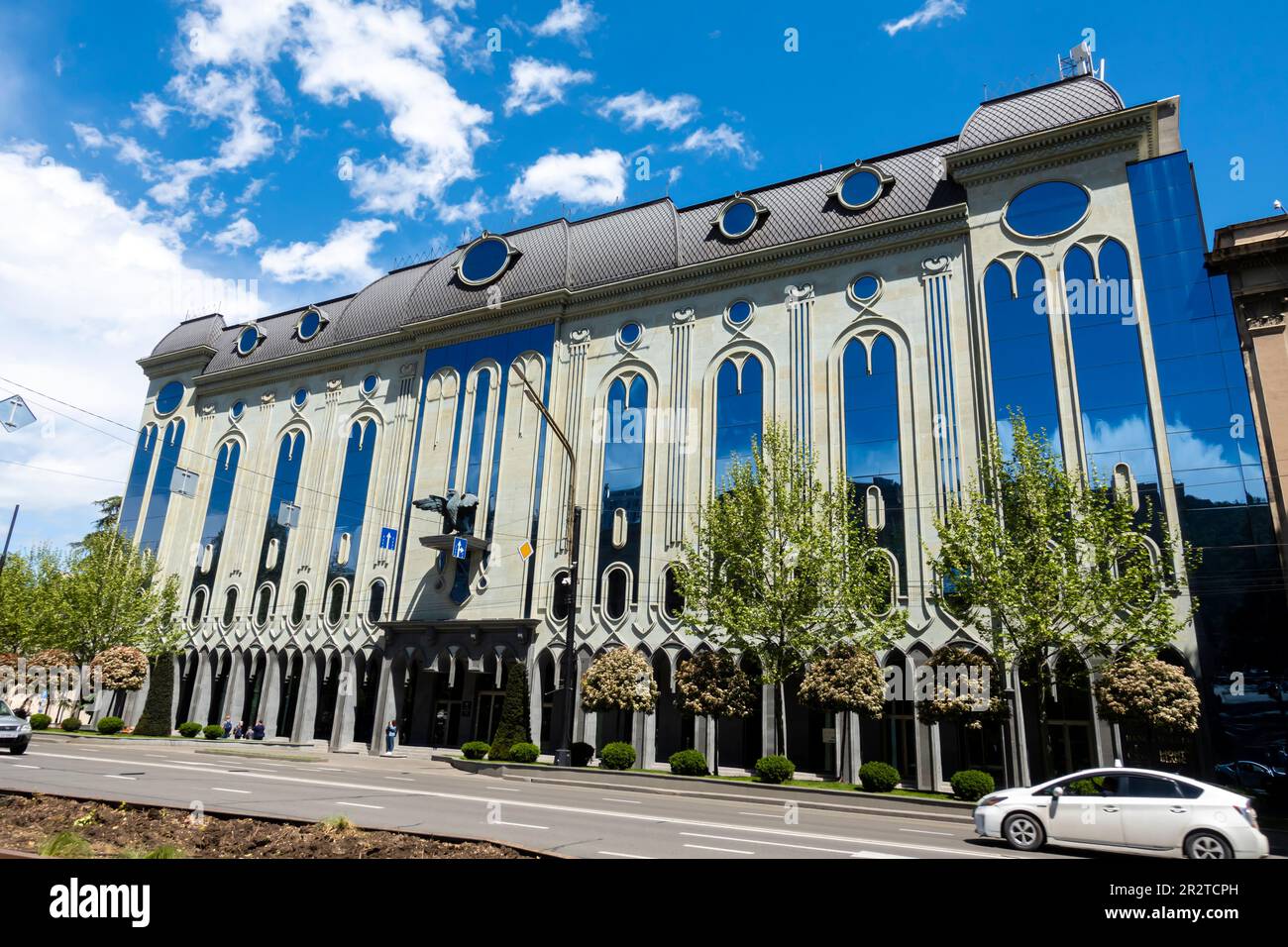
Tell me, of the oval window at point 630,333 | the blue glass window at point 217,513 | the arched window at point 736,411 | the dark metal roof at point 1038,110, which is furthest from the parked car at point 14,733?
the dark metal roof at point 1038,110

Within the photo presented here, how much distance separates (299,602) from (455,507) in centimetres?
1223

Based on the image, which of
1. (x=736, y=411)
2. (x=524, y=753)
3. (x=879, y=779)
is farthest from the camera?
(x=736, y=411)

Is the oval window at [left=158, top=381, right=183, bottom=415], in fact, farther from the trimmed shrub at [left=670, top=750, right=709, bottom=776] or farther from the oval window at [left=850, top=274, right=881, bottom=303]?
the oval window at [left=850, top=274, right=881, bottom=303]

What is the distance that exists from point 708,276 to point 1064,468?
18.1 m

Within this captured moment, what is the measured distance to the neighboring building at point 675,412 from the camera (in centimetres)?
2834

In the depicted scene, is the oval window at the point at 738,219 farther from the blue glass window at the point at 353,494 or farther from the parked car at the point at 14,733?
the parked car at the point at 14,733

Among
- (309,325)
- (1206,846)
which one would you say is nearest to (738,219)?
(309,325)

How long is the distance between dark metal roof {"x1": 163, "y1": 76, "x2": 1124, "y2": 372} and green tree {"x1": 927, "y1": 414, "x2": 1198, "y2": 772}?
1428 cm

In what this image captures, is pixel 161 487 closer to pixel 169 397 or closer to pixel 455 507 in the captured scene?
pixel 169 397

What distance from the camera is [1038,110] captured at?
3253cm

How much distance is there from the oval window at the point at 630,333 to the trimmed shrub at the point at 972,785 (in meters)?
24.5

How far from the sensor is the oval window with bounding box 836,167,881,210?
116 feet
